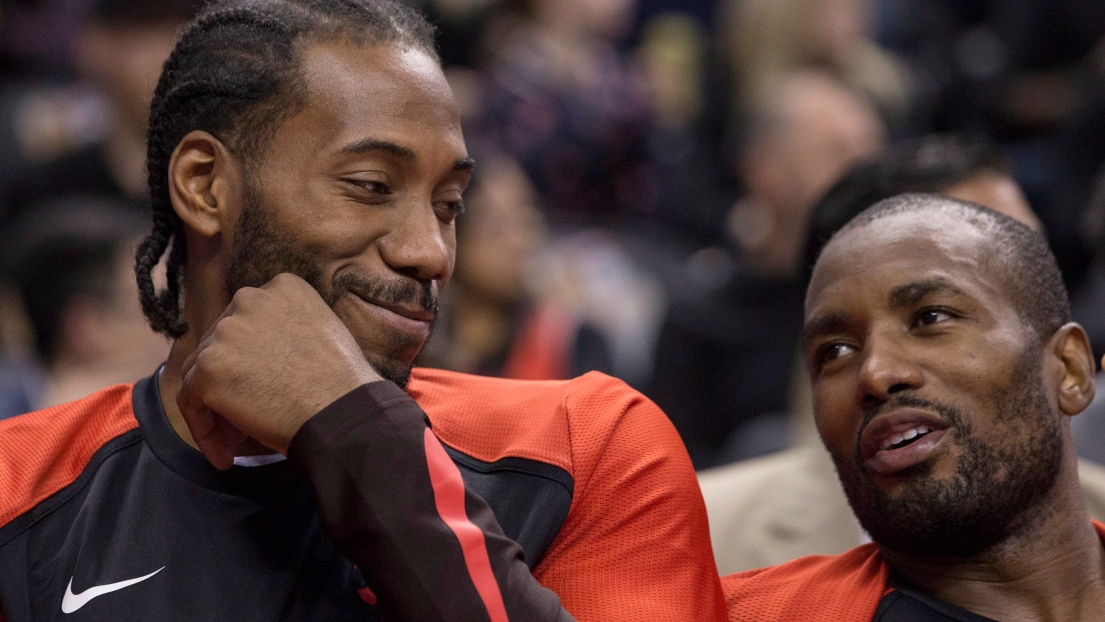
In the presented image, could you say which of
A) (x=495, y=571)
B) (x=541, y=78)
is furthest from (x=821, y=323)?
(x=541, y=78)

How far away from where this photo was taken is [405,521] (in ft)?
5.76

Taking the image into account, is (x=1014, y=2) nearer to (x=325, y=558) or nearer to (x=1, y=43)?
(x=1, y=43)

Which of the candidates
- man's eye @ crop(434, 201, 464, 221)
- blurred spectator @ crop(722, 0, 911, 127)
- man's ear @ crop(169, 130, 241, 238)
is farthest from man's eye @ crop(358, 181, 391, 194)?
blurred spectator @ crop(722, 0, 911, 127)

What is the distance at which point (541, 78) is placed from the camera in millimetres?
6000

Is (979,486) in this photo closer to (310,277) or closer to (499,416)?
(499,416)

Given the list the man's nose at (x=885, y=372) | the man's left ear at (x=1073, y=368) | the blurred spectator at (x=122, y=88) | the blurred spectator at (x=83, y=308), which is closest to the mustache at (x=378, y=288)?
the man's nose at (x=885, y=372)

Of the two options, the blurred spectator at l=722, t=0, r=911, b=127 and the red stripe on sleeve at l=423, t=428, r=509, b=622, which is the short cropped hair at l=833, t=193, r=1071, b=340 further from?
the blurred spectator at l=722, t=0, r=911, b=127

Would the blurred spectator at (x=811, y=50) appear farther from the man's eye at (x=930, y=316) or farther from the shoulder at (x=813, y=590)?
the shoulder at (x=813, y=590)

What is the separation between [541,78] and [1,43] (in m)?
2.54

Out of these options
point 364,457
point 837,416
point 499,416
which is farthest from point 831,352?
point 364,457

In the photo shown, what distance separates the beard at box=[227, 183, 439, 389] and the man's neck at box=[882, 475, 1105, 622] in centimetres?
103

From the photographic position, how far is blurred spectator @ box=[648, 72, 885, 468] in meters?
4.65

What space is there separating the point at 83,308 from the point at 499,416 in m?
2.32

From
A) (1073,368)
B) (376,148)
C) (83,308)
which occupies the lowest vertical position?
(83,308)
